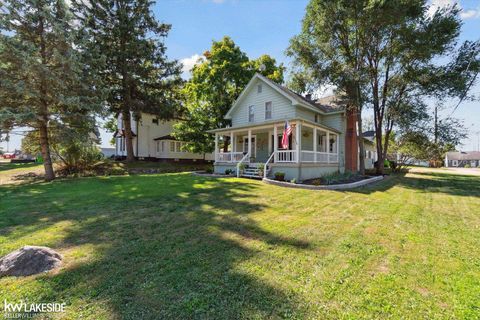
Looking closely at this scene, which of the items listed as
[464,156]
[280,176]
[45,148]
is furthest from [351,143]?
[464,156]

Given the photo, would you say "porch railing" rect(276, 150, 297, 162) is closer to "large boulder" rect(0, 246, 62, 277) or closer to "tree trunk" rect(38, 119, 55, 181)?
"large boulder" rect(0, 246, 62, 277)

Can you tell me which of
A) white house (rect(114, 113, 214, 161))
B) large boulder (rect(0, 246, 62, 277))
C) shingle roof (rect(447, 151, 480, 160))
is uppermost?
white house (rect(114, 113, 214, 161))

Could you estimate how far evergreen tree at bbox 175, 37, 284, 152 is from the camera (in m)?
21.9

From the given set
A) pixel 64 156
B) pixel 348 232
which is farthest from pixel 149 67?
pixel 348 232

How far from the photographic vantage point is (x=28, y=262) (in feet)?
11.0

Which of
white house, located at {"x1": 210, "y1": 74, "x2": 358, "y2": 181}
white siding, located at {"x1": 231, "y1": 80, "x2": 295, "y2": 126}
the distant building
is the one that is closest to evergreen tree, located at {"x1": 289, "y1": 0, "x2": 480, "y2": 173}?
white house, located at {"x1": 210, "y1": 74, "x2": 358, "y2": 181}

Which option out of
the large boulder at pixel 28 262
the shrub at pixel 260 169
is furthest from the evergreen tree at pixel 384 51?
the large boulder at pixel 28 262

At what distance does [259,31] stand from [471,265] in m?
14.9

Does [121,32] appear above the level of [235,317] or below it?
above

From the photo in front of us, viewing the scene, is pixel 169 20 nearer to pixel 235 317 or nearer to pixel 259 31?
pixel 259 31

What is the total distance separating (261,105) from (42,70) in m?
13.5

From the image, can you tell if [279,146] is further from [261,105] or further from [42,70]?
[42,70]

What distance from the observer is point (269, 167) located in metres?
14.5

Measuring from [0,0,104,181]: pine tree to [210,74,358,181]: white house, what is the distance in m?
9.12
